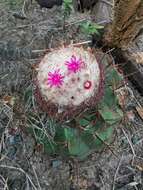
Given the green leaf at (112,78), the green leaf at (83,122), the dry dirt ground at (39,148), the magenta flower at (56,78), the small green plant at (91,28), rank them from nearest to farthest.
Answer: the magenta flower at (56,78) → the green leaf at (83,122) → the green leaf at (112,78) → the dry dirt ground at (39,148) → the small green plant at (91,28)

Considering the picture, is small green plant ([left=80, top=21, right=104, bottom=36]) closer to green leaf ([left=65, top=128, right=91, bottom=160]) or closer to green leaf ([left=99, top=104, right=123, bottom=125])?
Answer: green leaf ([left=99, top=104, right=123, bottom=125])

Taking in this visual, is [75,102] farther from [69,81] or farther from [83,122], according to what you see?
[83,122]

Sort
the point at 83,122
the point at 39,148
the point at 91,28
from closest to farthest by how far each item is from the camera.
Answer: the point at 83,122
the point at 39,148
the point at 91,28

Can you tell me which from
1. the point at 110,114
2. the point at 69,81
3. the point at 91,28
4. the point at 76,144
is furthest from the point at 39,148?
the point at 91,28

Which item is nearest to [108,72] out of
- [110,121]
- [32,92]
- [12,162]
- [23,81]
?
[110,121]

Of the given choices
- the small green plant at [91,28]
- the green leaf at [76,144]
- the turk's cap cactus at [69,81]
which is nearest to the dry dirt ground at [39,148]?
the small green plant at [91,28]

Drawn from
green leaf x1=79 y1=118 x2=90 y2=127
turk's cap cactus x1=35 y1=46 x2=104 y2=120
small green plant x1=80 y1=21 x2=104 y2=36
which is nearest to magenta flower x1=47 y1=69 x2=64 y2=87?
turk's cap cactus x1=35 y1=46 x2=104 y2=120

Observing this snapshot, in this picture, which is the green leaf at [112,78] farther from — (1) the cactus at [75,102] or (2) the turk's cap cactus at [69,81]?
(2) the turk's cap cactus at [69,81]
